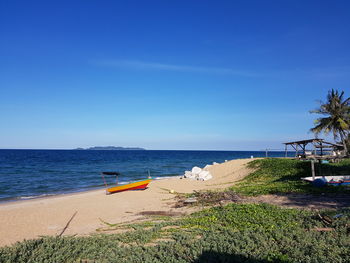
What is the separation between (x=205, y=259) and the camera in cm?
620

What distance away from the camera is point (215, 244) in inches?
275

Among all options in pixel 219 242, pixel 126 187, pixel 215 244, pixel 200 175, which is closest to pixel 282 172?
pixel 200 175

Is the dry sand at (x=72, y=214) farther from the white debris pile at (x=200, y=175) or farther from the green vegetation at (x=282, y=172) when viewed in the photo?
the white debris pile at (x=200, y=175)

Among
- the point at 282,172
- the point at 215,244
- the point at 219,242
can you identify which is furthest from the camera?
the point at 282,172

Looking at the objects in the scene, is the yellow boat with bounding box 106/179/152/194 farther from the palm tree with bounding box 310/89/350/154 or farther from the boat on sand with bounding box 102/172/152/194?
the palm tree with bounding box 310/89/350/154

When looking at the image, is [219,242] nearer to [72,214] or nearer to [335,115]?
[72,214]

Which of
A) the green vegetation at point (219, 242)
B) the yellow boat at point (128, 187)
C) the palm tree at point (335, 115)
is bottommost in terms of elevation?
the yellow boat at point (128, 187)

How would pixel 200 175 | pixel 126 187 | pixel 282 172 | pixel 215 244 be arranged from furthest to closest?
pixel 200 175, pixel 282 172, pixel 126 187, pixel 215 244

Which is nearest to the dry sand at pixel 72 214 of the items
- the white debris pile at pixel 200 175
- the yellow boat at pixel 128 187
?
the yellow boat at pixel 128 187

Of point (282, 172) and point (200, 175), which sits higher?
point (282, 172)

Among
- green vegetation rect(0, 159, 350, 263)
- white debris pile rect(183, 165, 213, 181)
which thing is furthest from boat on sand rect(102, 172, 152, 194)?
green vegetation rect(0, 159, 350, 263)

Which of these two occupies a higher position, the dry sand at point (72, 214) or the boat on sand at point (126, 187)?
the boat on sand at point (126, 187)

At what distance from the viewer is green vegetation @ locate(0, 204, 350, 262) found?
20.5 ft

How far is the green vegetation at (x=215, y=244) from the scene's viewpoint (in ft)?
20.5
